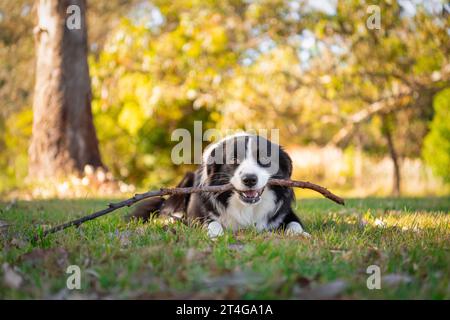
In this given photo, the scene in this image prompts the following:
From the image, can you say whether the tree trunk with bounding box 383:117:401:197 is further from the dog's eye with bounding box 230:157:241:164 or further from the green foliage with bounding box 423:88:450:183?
the dog's eye with bounding box 230:157:241:164

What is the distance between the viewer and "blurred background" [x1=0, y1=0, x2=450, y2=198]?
28.6 feet

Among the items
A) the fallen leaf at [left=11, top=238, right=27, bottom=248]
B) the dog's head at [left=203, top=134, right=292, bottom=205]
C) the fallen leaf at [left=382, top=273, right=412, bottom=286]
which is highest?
the dog's head at [left=203, top=134, right=292, bottom=205]

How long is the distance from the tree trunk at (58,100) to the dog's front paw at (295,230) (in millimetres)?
5692

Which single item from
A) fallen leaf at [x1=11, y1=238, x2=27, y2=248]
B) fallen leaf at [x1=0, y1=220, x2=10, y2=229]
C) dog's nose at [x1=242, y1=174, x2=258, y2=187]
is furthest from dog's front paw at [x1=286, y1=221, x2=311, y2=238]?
fallen leaf at [x1=0, y1=220, x2=10, y2=229]

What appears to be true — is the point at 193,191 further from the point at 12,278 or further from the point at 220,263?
the point at 12,278

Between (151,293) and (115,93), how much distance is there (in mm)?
10792

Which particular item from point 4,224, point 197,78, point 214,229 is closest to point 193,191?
point 214,229

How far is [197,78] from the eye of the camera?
37.1ft

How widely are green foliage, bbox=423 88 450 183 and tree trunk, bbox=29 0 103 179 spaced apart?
32.6ft

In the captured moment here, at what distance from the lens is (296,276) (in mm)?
2373

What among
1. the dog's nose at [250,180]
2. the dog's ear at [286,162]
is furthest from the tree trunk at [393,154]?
the dog's nose at [250,180]

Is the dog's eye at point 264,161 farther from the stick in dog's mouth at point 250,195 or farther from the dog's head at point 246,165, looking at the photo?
the stick in dog's mouth at point 250,195
